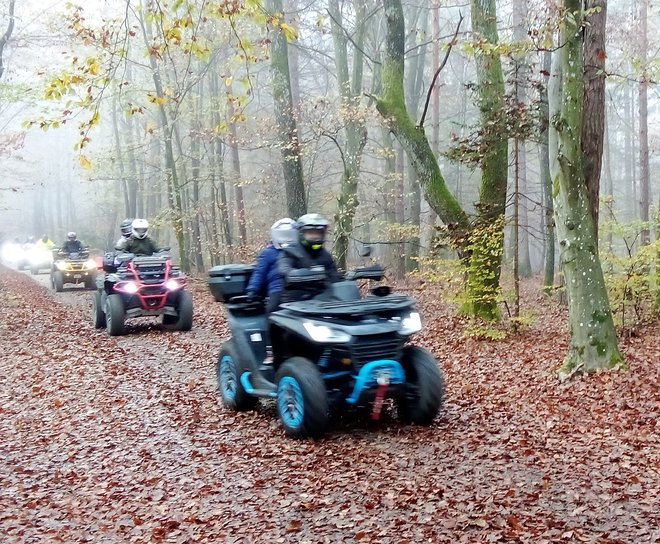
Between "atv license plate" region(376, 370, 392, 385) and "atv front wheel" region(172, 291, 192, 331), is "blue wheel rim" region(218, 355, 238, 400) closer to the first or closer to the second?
"atv license plate" region(376, 370, 392, 385)

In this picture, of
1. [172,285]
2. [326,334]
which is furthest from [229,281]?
[172,285]

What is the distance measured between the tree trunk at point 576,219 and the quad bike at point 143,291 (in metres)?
7.43

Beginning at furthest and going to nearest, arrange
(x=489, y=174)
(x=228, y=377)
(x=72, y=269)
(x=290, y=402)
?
(x=72, y=269) < (x=489, y=174) < (x=228, y=377) < (x=290, y=402)

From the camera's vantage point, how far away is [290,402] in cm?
658

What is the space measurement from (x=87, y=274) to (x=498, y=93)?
51.1 ft

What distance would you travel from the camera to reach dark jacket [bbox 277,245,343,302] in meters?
7.12

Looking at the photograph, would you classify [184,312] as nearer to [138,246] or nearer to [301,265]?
[138,246]

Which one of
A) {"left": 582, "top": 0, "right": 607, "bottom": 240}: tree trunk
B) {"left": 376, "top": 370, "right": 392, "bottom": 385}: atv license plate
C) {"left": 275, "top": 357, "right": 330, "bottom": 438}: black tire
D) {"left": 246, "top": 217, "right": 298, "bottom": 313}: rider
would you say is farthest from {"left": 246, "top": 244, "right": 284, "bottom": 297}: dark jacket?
{"left": 582, "top": 0, "right": 607, "bottom": 240}: tree trunk

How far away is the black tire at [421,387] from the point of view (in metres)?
6.47

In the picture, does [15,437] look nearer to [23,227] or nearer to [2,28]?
[2,28]

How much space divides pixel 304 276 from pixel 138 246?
27.7 ft

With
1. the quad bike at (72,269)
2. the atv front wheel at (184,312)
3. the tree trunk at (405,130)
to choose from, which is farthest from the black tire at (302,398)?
the quad bike at (72,269)

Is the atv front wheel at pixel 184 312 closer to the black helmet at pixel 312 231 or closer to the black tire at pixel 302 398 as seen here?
the black helmet at pixel 312 231

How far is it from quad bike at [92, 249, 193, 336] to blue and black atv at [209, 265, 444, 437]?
6339 mm
